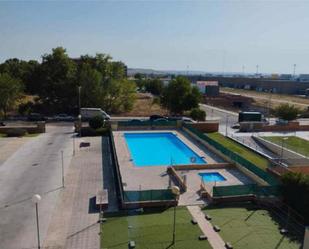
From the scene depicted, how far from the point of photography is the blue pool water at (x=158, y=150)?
25705mm

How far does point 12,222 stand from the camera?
14.8m

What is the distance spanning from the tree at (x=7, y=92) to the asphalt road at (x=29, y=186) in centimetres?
1368

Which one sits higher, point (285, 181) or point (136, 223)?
point (285, 181)

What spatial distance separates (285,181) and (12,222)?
1283 centimetres

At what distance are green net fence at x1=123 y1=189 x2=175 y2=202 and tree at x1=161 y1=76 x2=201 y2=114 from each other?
28.3 metres

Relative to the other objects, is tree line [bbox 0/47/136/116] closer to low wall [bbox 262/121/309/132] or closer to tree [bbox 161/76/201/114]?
tree [bbox 161/76/201/114]

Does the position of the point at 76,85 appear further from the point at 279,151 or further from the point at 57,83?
the point at 279,151

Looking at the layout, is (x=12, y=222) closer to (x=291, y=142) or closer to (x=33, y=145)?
(x=33, y=145)

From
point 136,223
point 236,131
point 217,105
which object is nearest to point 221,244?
point 136,223

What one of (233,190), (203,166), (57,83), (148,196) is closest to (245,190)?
(233,190)

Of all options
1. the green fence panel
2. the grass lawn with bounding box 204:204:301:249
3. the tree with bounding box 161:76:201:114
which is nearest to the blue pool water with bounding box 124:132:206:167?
the green fence panel

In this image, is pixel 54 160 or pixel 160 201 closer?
pixel 160 201

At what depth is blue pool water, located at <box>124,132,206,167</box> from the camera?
84.3 feet

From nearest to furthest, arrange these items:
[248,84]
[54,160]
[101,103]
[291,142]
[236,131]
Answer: [54,160]
[291,142]
[236,131]
[101,103]
[248,84]
